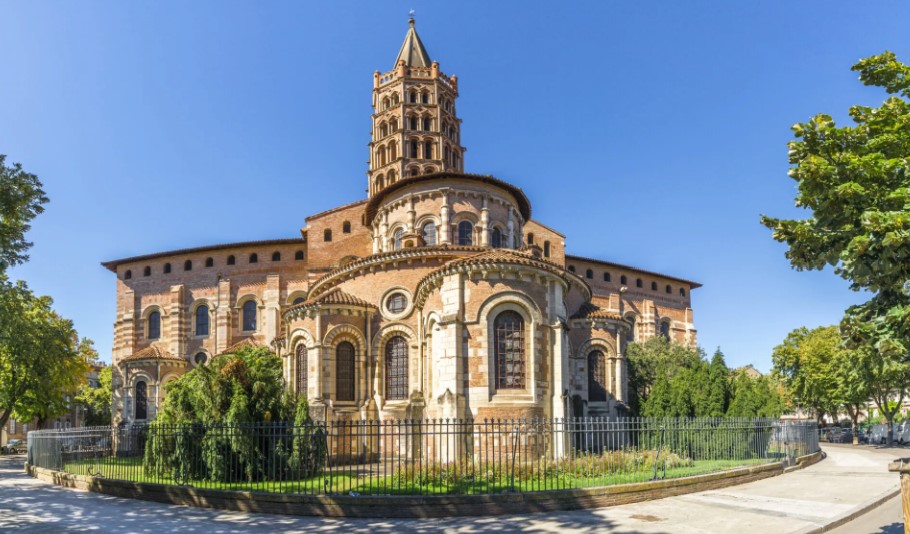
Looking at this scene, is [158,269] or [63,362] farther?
[158,269]

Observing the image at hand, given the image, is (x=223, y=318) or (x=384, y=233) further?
(x=223, y=318)

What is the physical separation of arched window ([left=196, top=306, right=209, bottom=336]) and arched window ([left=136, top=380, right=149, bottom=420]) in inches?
230

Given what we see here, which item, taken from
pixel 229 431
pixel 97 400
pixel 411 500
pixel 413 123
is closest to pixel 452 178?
pixel 413 123

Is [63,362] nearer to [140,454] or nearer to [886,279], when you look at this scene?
[140,454]

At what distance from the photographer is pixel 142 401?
4094 cm

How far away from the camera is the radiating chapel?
23578mm

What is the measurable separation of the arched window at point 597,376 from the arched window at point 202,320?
2743 centimetres

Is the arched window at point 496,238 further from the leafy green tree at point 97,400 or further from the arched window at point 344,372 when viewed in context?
the leafy green tree at point 97,400

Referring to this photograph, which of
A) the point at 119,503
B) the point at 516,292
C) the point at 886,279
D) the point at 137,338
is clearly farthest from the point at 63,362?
the point at 886,279

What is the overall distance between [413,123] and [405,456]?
115ft

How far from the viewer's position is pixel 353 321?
28.5 m

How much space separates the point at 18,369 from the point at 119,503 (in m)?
26.0

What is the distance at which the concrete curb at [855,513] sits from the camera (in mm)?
12312

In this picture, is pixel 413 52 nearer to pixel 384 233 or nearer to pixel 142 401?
pixel 384 233
